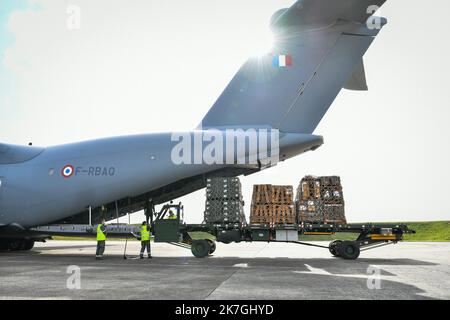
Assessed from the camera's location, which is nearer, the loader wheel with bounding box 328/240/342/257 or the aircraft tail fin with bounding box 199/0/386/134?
the aircraft tail fin with bounding box 199/0/386/134

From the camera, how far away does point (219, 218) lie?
604 inches

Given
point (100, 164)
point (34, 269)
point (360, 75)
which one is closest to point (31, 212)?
point (100, 164)

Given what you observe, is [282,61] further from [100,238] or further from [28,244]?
[28,244]

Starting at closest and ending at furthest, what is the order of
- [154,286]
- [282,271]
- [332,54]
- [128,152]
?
[154,286] < [282,271] < [332,54] < [128,152]

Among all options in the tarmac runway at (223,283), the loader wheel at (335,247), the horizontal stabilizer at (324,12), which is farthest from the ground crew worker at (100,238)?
the horizontal stabilizer at (324,12)

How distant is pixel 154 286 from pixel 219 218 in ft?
23.3

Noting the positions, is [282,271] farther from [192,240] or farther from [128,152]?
[128,152]

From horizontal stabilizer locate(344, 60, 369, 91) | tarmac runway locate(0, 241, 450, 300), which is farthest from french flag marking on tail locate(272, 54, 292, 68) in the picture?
tarmac runway locate(0, 241, 450, 300)

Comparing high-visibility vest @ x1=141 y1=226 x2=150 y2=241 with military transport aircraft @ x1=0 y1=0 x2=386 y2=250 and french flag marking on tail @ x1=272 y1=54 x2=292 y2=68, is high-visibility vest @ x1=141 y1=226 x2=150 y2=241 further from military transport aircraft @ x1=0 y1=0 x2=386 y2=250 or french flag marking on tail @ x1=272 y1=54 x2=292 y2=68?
french flag marking on tail @ x1=272 y1=54 x2=292 y2=68

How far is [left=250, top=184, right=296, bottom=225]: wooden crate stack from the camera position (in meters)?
15.6

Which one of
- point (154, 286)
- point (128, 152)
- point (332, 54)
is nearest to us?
point (154, 286)

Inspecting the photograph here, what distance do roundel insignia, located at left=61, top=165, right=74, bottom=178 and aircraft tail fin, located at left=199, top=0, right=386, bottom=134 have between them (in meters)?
6.59

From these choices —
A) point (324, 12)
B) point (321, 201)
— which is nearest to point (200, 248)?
point (321, 201)

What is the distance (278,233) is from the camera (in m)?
15.4
